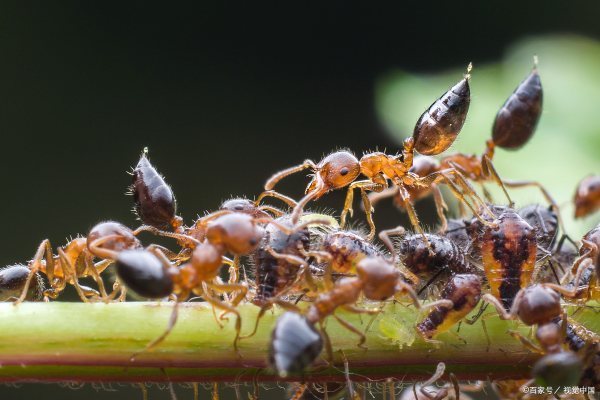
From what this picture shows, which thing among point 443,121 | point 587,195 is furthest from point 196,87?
point 443,121

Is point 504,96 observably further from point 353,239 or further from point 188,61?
point 188,61

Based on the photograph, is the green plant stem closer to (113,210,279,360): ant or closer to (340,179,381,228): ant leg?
(113,210,279,360): ant

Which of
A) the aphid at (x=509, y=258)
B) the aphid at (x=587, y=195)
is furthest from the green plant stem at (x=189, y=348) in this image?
the aphid at (x=587, y=195)

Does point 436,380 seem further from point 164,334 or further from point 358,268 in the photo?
point 164,334

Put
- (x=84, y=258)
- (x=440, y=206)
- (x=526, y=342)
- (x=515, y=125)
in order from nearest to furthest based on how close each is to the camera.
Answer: (x=526, y=342) → (x=84, y=258) → (x=440, y=206) → (x=515, y=125)

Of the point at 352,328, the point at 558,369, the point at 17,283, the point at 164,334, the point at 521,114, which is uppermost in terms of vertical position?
the point at 521,114

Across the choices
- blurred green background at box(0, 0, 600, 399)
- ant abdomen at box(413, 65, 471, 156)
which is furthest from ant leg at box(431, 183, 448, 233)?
blurred green background at box(0, 0, 600, 399)

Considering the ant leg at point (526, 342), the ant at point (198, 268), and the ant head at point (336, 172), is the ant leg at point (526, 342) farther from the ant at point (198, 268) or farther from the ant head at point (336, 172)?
the ant head at point (336, 172)
